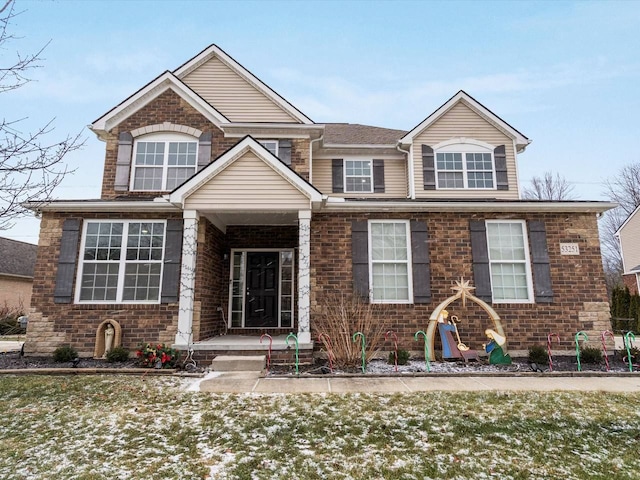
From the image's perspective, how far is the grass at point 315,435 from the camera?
10.4 feet

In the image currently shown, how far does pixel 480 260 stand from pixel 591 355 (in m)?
2.92

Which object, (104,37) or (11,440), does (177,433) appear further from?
(104,37)

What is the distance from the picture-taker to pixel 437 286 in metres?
8.32

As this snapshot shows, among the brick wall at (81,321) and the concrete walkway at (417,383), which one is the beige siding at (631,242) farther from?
the brick wall at (81,321)

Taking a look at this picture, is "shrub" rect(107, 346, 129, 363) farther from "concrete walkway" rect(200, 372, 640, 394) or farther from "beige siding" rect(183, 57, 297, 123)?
"beige siding" rect(183, 57, 297, 123)

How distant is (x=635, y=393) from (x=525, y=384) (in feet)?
4.91

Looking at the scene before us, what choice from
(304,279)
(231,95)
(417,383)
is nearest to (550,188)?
(231,95)

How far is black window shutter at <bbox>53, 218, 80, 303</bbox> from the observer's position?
795 cm

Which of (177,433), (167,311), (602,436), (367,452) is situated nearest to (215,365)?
(167,311)

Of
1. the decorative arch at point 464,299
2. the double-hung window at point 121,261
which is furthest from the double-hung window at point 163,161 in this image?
the decorative arch at point 464,299

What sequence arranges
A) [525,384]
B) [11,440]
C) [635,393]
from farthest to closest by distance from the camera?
[525,384] → [635,393] → [11,440]

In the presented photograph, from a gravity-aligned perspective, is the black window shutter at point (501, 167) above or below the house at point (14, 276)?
above

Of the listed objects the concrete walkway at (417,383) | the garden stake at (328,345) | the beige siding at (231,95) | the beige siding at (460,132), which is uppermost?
the beige siding at (231,95)

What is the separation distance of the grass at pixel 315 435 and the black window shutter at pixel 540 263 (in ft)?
10.2
